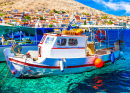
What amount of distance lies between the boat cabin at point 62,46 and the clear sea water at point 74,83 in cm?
142

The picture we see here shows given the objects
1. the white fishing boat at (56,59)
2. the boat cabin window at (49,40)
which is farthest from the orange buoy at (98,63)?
the boat cabin window at (49,40)

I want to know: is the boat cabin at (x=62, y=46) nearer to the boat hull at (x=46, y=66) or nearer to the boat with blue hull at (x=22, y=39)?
the boat hull at (x=46, y=66)

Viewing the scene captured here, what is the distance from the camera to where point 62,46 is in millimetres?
10156

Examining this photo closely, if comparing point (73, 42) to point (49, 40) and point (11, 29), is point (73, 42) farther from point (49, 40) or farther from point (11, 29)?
point (11, 29)

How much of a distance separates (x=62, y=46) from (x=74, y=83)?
2.35 metres

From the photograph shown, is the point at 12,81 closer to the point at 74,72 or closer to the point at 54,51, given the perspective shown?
the point at 54,51

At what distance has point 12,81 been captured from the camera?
9.91m

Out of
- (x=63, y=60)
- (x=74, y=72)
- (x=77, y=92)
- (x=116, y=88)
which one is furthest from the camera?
(x=74, y=72)

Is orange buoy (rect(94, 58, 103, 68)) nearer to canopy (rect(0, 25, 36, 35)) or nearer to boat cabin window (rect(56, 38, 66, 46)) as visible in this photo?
boat cabin window (rect(56, 38, 66, 46))

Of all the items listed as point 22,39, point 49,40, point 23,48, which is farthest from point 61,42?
point 22,39

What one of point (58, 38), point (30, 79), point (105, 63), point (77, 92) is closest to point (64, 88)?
point (77, 92)

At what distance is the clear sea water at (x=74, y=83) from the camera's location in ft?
28.8

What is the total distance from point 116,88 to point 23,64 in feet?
17.7

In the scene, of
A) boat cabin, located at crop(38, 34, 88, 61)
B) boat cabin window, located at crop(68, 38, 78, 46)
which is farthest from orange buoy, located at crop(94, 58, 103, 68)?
boat cabin window, located at crop(68, 38, 78, 46)
